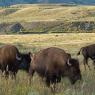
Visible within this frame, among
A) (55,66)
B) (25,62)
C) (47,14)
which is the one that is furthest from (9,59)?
(47,14)

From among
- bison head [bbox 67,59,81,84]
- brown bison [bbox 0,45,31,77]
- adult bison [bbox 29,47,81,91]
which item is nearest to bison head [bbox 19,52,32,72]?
brown bison [bbox 0,45,31,77]

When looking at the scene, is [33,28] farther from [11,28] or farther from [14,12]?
[14,12]

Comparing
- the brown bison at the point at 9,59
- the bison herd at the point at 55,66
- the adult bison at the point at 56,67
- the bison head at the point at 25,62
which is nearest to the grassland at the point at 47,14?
Result: the bison head at the point at 25,62

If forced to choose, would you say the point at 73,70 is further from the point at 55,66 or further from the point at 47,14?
the point at 47,14

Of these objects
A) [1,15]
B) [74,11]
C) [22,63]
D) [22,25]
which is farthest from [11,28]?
[22,63]

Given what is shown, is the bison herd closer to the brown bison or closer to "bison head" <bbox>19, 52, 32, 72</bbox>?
the brown bison

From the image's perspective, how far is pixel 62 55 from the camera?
1095 centimetres

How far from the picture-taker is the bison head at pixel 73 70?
36.2 feet

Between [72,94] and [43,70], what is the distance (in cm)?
181

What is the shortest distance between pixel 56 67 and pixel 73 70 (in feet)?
1.72

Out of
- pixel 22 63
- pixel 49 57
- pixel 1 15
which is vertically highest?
pixel 49 57

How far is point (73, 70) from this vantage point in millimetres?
11133

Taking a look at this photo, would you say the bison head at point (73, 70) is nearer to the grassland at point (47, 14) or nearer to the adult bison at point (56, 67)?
the adult bison at point (56, 67)

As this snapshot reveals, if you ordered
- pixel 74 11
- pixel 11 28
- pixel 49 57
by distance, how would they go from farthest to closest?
pixel 74 11 → pixel 11 28 → pixel 49 57
